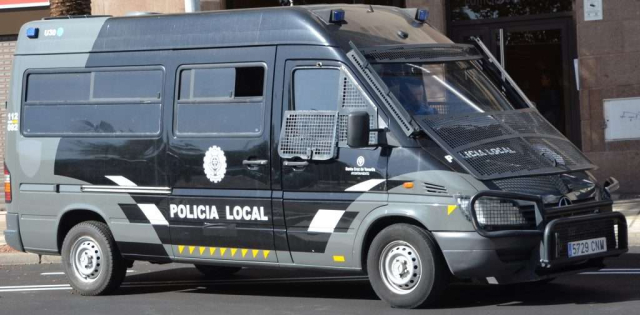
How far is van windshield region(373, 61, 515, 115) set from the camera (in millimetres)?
9515

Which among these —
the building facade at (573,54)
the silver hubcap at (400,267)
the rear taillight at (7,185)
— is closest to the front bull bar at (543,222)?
the silver hubcap at (400,267)

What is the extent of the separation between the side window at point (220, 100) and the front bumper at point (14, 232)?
2175 millimetres

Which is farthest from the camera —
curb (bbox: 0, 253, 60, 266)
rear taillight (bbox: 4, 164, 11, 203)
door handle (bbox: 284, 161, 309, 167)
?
curb (bbox: 0, 253, 60, 266)

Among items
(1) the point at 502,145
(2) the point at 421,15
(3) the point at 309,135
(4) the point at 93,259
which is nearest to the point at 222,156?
(3) the point at 309,135

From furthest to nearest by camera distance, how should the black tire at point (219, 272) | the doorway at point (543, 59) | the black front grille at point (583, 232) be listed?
1. the doorway at point (543, 59)
2. the black tire at point (219, 272)
3. the black front grille at point (583, 232)

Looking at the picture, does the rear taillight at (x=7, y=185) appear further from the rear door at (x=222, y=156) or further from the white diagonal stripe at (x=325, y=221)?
the white diagonal stripe at (x=325, y=221)

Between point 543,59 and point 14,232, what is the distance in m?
9.44

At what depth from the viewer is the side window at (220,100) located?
33.0 feet

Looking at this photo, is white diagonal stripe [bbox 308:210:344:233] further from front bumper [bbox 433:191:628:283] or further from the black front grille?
the black front grille

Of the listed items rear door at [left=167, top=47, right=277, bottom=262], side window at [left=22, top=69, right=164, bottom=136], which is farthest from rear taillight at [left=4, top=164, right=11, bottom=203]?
rear door at [left=167, top=47, right=277, bottom=262]

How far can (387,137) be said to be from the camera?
9.27m

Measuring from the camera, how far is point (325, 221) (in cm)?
959

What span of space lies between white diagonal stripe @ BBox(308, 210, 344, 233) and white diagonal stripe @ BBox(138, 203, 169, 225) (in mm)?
1598

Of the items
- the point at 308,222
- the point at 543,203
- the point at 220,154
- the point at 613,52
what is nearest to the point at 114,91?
the point at 220,154
